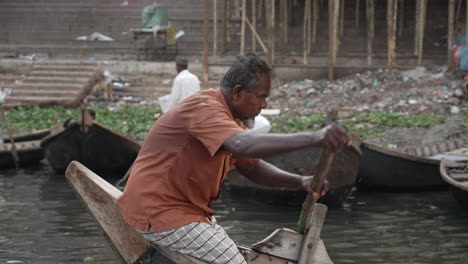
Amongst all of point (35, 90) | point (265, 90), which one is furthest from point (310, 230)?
point (35, 90)

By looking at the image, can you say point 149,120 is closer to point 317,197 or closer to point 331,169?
point 331,169

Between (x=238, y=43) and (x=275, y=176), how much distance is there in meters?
14.1

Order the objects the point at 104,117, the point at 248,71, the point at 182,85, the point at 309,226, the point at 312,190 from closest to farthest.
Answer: the point at 248,71 < the point at 312,190 < the point at 309,226 < the point at 182,85 < the point at 104,117

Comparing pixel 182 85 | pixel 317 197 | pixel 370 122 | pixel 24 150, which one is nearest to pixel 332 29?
pixel 370 122

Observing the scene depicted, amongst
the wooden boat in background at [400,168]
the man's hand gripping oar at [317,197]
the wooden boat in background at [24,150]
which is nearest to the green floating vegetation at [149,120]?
the wooden boat in background at [24,150]

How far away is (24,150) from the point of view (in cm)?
1122

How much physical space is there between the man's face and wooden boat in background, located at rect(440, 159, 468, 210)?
479 centimetres

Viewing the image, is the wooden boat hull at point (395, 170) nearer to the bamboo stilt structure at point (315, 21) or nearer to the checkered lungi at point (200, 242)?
the checkered lungi at point (200, 242)

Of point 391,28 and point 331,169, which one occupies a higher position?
point 391,28

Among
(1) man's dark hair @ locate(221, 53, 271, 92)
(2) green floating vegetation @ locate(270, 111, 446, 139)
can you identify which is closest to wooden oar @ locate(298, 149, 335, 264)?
(1) man's dark hair @ locate(221, 53, 271, 92)

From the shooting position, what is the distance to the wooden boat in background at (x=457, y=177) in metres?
7.65

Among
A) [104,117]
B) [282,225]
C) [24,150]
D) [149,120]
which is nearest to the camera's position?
[282,225]

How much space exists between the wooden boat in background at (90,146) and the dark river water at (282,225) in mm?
642

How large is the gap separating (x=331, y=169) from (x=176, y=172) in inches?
194
